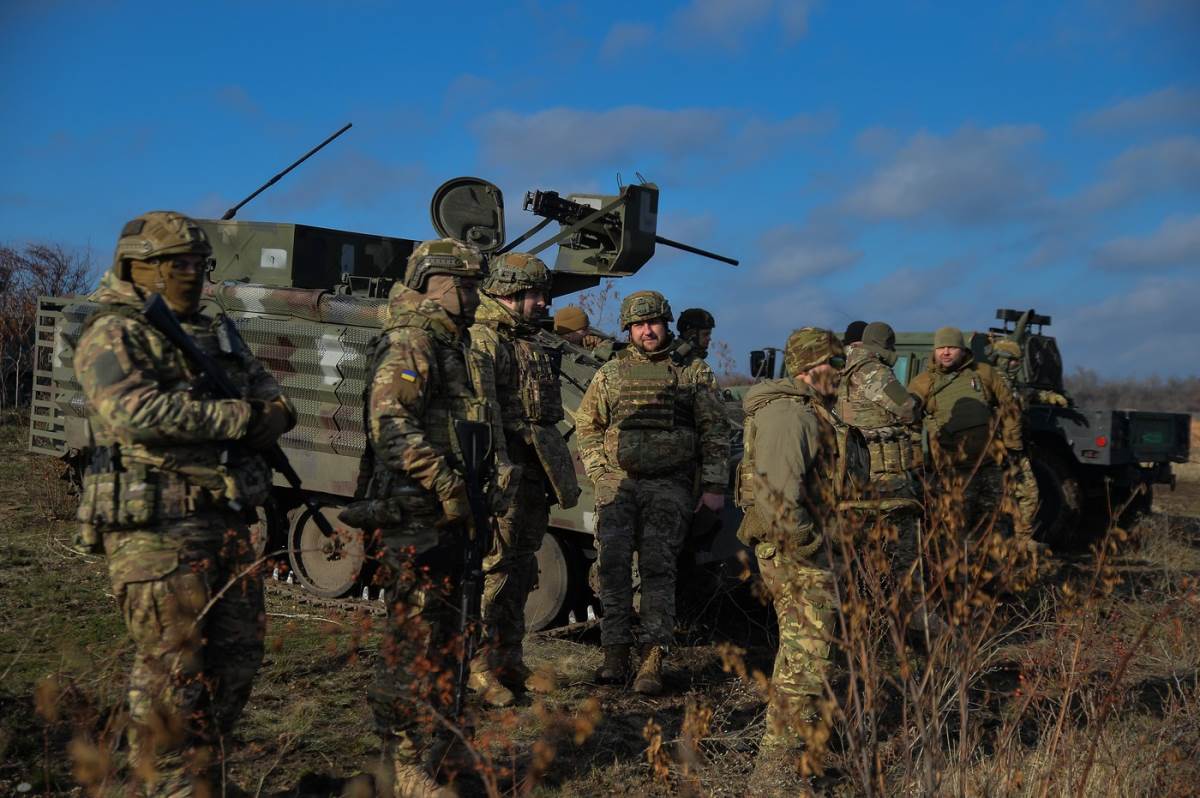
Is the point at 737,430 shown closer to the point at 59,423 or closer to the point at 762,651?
the point at 762,651

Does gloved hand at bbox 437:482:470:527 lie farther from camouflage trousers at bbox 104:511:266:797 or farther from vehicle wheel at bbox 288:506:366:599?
vehicle wheel at bbox 288:506:366:599

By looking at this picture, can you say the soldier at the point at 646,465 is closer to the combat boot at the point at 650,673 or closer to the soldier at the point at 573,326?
the combat boot at the point at 650,673

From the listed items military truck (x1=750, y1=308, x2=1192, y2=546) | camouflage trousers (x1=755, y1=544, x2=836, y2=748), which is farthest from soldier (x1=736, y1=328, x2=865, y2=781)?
military truck (x1=750, y1=308, x2=1192, y2=546)

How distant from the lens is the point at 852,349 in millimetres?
7031

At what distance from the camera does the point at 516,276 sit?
5309 mm

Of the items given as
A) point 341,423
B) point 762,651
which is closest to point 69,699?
point 341,423

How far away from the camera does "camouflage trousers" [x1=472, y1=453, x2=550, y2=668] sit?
5156 millimetres

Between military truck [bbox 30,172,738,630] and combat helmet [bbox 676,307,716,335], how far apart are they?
23.8 inches

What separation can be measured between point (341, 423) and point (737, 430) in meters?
2.59

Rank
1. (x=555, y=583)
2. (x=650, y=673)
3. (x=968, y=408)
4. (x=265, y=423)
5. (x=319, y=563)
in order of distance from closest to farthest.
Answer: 1. (x=265, y=423)
2. (x=650, y=673)
3. (x=555, y=583)
4. (x=319, y=563)
5. (x=968, y=408)

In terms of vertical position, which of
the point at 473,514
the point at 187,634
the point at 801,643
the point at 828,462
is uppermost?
the point at 828,462

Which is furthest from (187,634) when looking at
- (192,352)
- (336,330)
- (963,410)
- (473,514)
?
(963,410)

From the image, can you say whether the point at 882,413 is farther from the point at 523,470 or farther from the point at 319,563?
the point at 319,563

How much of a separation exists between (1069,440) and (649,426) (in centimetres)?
773
